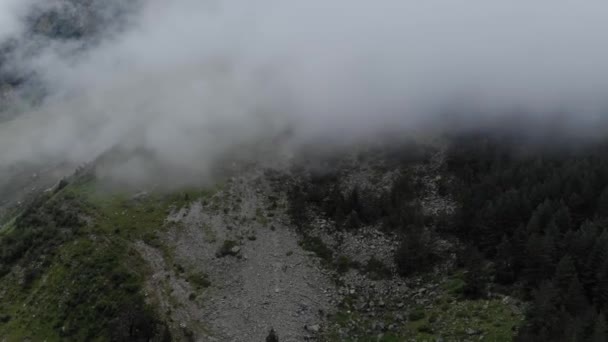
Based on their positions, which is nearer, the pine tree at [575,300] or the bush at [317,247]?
the pine tree at [575,300]

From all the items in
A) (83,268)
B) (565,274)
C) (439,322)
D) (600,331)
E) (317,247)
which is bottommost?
(439,322)

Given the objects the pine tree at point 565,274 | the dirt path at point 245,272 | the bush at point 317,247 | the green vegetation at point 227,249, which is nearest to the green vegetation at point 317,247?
the bush at point 317,247

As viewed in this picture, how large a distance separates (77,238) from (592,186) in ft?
308

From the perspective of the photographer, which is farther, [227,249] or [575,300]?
[227,249]

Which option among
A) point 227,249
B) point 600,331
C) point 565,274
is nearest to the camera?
point 600,331

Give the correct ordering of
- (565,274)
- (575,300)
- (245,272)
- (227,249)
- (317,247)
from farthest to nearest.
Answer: (317,247), (227,249), (245,272), (565,274), (575,300)

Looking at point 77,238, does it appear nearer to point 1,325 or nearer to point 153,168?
point 1,325

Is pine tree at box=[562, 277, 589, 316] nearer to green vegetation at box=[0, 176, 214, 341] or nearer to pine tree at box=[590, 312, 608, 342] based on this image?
pine tree at box=[590, 312, 608, 342]

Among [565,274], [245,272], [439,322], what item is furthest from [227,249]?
[565,274]

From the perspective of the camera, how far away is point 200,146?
144 metres

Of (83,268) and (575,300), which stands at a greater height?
(83,268)

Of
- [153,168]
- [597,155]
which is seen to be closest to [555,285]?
[597,155]

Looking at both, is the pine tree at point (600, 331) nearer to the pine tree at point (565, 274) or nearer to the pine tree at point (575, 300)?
the pine tree at point (575, 300)

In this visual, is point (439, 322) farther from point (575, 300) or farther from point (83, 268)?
point (83, 268)
